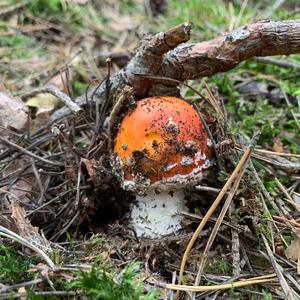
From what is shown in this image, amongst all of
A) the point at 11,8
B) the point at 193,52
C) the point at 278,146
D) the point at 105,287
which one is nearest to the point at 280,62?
the point at 278,146

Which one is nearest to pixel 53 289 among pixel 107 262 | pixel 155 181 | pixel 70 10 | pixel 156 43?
pixel 107 262

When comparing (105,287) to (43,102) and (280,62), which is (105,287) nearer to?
(43,102)

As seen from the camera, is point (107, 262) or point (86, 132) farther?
point (86, 132)

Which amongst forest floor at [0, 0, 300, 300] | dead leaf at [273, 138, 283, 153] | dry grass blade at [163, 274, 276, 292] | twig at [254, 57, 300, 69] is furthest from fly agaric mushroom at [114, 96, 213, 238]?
twig at [254, 57, 300, 69]

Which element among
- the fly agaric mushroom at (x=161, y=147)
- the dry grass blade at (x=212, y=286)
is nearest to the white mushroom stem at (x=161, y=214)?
the fly agaric mushroom at (x=161, y=147)

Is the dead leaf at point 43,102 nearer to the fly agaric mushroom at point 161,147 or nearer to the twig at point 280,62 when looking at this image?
the fly agaric mushroom at point 161,147

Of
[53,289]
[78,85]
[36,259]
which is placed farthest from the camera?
[78,85]

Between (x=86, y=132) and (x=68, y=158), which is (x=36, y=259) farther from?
(x=86, y=132)

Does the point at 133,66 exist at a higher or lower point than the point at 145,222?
higher
